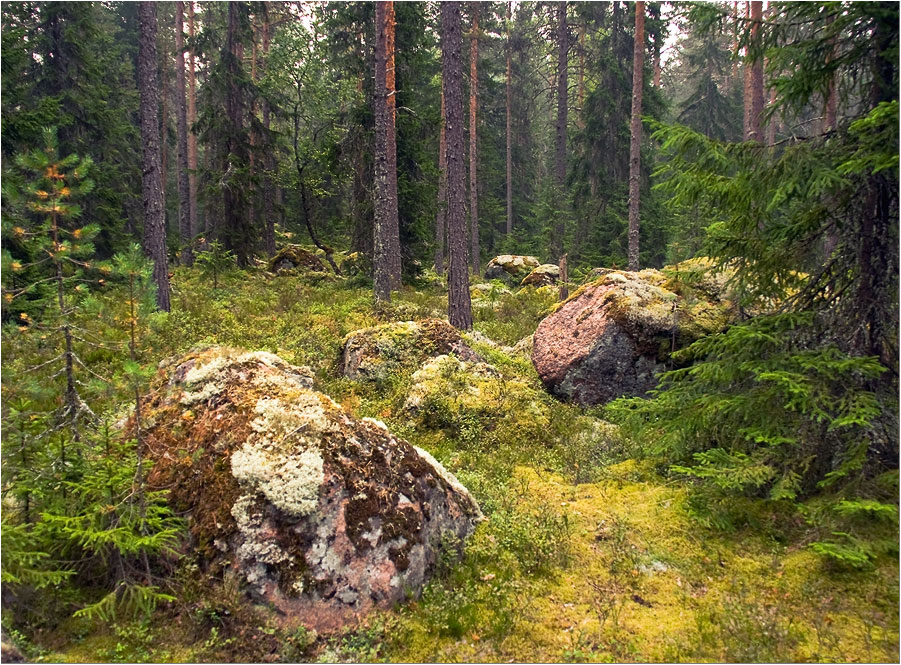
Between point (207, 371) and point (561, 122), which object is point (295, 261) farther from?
point (207, 371)

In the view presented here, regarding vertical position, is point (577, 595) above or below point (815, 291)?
below

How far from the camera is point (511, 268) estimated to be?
29.6 meters

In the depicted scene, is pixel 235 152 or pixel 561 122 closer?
pixel 235 152

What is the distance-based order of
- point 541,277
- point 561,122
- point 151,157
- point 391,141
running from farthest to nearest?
point 561,122, point 541,277, point 391,141, point 151,157

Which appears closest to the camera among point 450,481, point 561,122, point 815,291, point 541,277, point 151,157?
point 450,481

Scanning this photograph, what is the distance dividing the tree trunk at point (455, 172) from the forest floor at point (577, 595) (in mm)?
5983

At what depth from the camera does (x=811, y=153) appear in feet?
18.5

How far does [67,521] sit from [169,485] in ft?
3.12

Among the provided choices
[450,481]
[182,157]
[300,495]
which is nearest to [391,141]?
[450,481]

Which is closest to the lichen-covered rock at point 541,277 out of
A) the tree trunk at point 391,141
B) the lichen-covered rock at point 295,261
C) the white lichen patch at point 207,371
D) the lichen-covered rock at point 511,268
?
the lichen-covered rock at point 511,268

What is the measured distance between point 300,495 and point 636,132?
19.5m

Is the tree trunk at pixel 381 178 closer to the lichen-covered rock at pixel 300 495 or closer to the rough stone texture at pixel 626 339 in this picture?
the rough stone texture at pixel 626 339

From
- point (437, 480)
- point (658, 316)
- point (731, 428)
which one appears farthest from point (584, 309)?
point (437, 480)

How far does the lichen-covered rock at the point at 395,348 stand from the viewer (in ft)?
32.9
